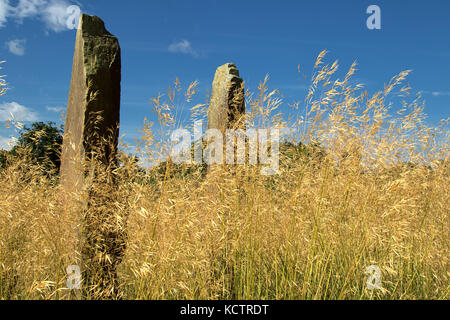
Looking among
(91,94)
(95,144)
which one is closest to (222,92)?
(91,94)

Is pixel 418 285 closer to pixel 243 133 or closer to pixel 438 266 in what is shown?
pixel 438 266

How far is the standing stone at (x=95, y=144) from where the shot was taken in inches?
108

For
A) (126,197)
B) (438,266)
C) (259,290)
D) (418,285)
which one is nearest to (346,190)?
(259,290)

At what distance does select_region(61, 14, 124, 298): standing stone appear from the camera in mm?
2736

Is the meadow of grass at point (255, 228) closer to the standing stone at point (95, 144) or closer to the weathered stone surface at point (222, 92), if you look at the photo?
the standing stone at point (95, 144)

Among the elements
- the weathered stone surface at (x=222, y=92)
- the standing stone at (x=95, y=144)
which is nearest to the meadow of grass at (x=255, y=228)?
the standing stone at (x=95, y=144)

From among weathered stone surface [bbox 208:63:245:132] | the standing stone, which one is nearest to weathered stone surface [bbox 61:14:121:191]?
the standing stone

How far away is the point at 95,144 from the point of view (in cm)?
318

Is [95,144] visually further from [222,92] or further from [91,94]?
[222,92]

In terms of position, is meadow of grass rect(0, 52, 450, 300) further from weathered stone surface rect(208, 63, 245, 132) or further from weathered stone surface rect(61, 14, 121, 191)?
weathered stone surface rect(208, 63, 245, 132)

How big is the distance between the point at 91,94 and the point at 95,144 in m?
0.47

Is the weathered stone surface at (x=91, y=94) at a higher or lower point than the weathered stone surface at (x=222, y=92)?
lower

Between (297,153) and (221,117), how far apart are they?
3791 mm

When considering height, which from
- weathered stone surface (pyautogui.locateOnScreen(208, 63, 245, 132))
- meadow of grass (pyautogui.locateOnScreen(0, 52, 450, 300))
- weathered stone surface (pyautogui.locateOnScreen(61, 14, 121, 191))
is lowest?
meadow of grass (pyautogui.locateOnScreen(0, 52, 450, 300))
